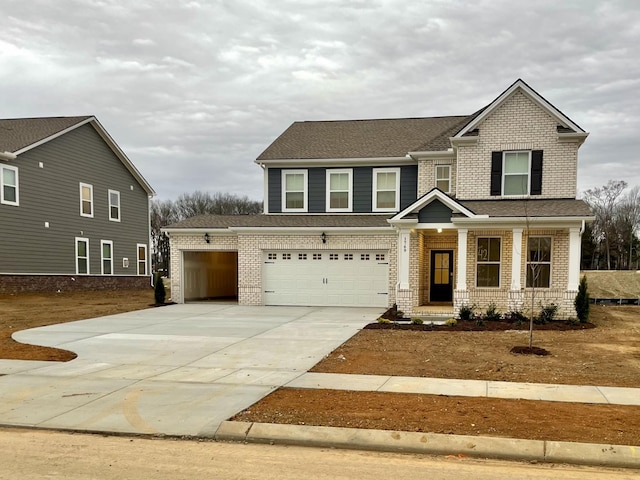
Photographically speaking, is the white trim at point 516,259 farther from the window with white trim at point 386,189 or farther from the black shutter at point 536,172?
the window with white trim at point 386,189

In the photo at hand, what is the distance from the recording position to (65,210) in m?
26.4

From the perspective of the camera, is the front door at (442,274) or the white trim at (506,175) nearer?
the white trim at (506,175)

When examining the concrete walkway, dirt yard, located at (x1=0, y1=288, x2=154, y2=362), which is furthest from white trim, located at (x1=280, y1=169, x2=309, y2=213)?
the concrete walkway

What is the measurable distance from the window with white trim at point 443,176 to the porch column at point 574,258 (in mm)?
5285

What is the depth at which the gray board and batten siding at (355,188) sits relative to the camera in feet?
67.2

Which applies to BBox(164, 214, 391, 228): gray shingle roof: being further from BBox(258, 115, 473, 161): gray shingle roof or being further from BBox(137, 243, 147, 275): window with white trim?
BBox(137, 243, 147, 275): window with white trim

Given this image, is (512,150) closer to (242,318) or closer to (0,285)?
(242,318)

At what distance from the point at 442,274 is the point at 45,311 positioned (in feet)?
48.3

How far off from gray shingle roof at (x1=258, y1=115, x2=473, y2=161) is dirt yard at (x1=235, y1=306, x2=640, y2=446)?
954 centimetres

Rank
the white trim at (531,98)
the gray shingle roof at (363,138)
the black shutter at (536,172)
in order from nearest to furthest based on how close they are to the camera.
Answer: the white trim at (531,98), the black shutter at (536,172), the gray shingle roof at (363,138)

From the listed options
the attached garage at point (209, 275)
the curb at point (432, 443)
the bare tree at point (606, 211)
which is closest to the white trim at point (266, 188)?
the attached garage at point (209, 275)

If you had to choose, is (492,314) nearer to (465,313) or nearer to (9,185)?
(465,313)

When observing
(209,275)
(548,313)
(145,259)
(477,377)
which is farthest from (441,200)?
(145,259)

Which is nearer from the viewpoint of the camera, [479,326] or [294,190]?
[479,326]
